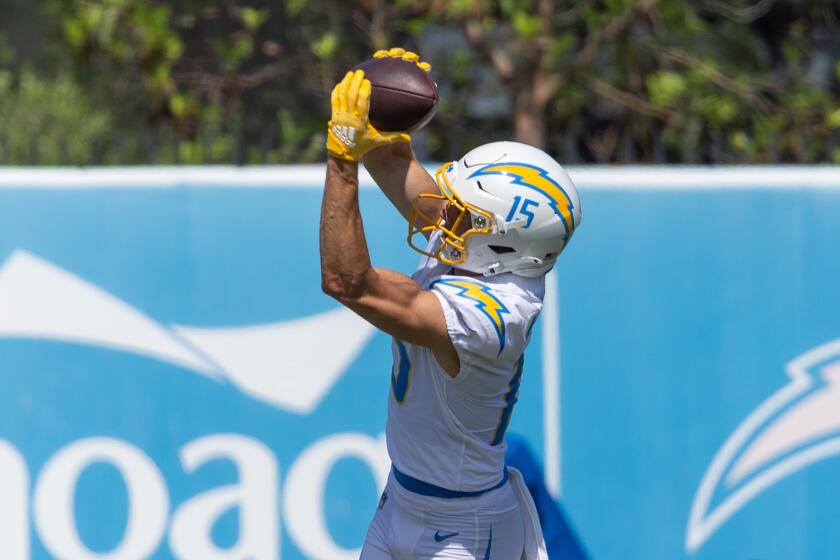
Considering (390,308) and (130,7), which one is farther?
(130,7)

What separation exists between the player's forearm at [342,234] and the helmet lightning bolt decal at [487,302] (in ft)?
1.04

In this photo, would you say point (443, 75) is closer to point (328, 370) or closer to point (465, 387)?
point (328, 370)

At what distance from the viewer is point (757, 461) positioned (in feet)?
14.5

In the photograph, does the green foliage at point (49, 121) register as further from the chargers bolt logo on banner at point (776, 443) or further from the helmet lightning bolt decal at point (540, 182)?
the chargers bolt logo on banner at point (776, 443)

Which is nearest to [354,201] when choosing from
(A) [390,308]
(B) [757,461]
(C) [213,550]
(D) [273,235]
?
(A) [390,308]

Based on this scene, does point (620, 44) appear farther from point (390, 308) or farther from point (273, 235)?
point (390, 308)

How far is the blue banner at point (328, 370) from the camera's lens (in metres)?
4.29

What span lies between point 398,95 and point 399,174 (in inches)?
24.6

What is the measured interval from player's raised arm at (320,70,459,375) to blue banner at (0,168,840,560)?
1.44 metres

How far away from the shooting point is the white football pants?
10.7 feet

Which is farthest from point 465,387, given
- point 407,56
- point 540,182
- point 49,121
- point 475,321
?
point 49,121

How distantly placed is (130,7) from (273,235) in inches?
122

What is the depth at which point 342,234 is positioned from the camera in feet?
9.25

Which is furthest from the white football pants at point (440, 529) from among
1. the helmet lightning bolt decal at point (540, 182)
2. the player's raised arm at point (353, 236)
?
the helmet lightning bolt decal at point (540, 182)
